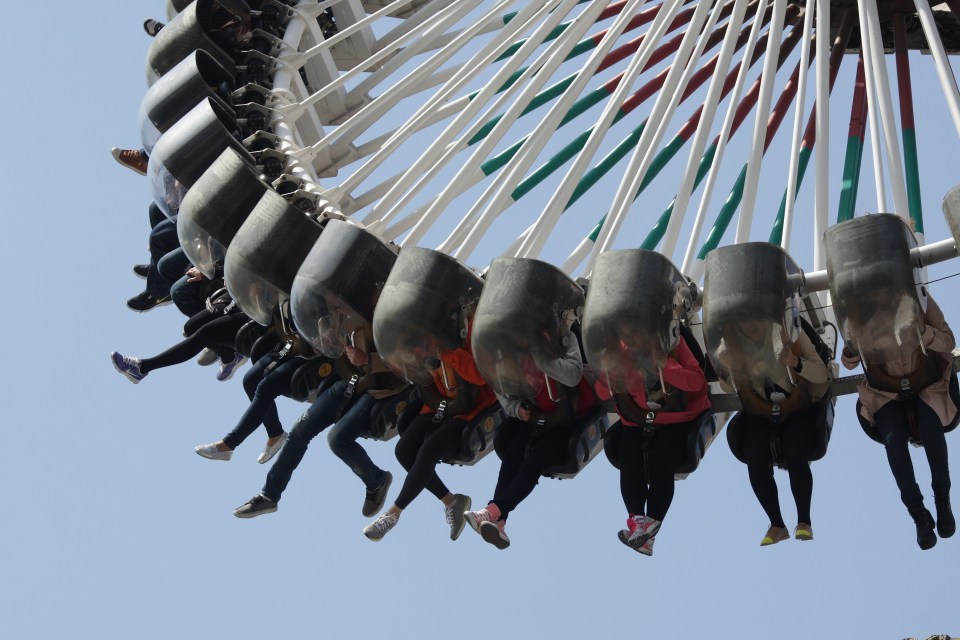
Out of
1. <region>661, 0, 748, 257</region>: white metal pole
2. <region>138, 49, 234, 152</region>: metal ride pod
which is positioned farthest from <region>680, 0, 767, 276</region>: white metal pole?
<region>138, 49, 234, 152</region>: metal ride pod

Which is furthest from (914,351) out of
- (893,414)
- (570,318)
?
(570,318)

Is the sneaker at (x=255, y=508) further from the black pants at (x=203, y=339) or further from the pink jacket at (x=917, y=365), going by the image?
the pink jacket at (x=917, y=365)

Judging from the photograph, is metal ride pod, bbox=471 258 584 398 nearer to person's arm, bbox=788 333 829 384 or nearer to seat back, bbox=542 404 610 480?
seat back, bbox=542 404 610 480

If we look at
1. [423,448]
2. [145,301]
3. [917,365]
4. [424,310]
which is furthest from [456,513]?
[145,301]

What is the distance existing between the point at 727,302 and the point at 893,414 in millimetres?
1840

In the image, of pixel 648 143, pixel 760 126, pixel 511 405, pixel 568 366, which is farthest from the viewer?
pixel 648 143

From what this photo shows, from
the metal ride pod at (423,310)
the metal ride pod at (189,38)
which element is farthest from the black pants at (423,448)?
the metal ride pod at (189,38)

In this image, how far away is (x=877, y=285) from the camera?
68.4 feet

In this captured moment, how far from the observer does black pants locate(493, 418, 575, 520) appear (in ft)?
75.7

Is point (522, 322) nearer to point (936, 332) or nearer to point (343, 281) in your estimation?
point (343, 281)

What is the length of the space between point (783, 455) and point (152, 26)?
1275cm

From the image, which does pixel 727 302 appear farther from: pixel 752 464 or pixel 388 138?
Answer: pixel 388 138

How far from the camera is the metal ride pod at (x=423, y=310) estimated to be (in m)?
23.1

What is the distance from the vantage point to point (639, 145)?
945 inches
